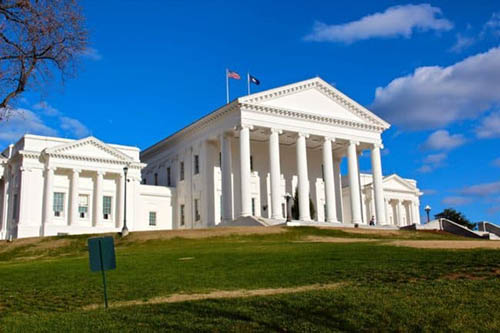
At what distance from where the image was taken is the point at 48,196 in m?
55.6

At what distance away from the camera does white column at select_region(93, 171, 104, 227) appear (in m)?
58.3

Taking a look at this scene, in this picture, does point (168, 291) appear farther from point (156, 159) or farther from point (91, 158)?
point (156, 159)

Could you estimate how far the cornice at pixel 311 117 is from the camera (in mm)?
54375

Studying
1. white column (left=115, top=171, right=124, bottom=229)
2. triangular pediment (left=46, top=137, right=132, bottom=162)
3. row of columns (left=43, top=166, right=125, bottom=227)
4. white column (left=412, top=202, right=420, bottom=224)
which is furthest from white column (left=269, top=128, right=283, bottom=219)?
white column (left=412, top=202, right=420, bottom=224)

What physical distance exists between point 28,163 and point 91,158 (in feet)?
20.3

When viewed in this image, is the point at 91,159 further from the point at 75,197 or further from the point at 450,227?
the point at 450,227

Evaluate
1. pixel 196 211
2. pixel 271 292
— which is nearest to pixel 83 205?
pixel 196 211

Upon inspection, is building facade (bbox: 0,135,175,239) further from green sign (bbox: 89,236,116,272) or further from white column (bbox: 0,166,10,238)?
green sign (bbox: 89,236,116,272)

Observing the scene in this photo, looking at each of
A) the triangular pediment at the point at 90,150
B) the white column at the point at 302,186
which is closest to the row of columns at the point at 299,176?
the white column at the point at 302,186

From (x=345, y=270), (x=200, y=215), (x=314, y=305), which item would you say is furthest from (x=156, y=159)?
(x=314, y=305)

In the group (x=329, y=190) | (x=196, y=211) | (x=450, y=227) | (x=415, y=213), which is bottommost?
(x=450, y=227)

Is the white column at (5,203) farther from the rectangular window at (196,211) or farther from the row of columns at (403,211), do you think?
the row of columns at (403,211)

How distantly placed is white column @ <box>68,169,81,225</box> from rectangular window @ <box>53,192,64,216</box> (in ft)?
3.63

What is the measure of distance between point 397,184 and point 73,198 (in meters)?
45.6
